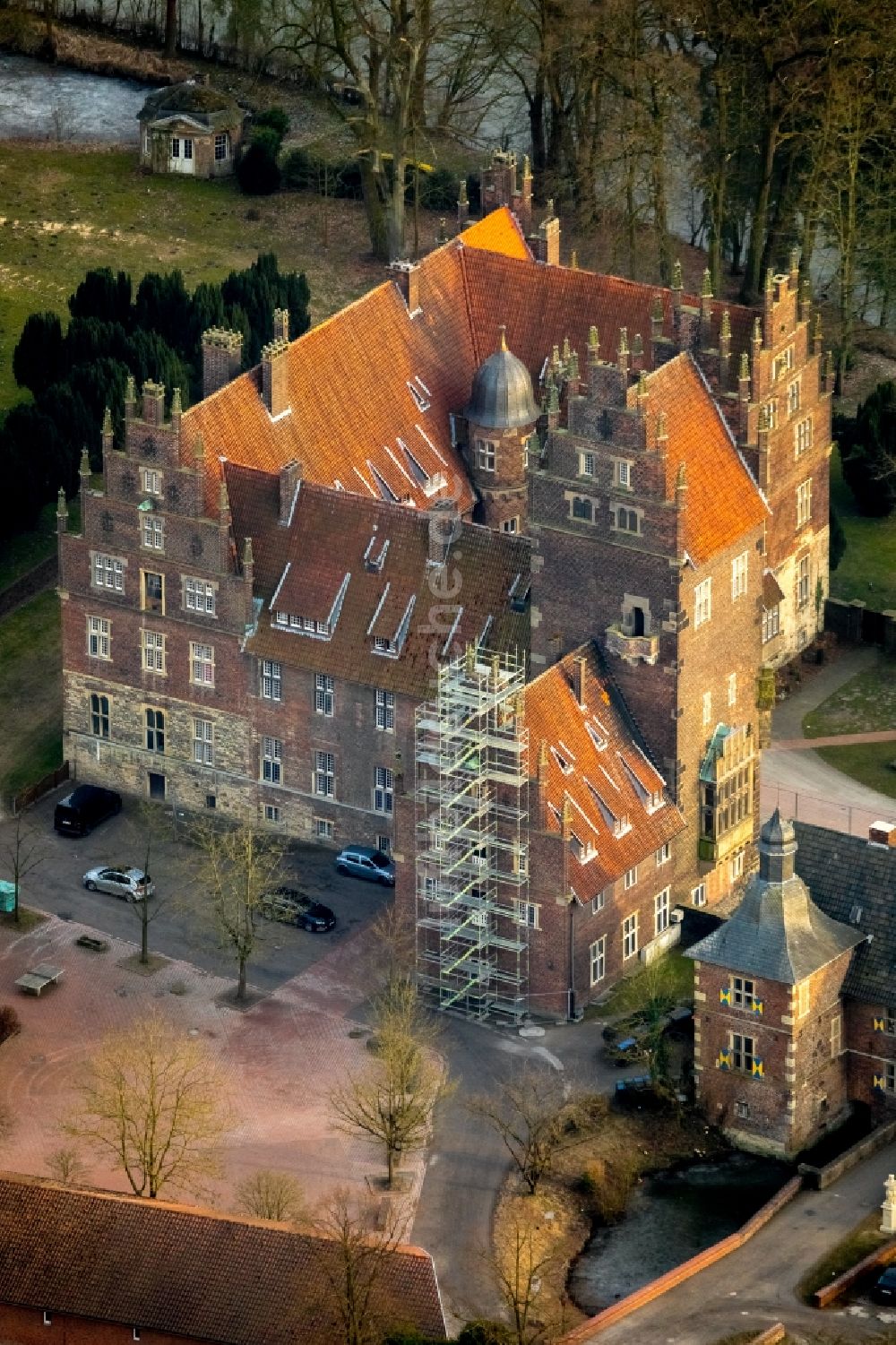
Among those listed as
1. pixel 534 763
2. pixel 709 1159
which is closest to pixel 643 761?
pixel 534 763

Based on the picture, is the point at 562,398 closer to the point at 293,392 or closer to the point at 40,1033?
the point at 293,392

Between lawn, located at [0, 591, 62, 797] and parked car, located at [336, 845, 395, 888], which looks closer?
parked car, located at [336, 845, 395, 888]

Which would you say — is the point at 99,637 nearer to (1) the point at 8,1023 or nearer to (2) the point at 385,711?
(2) the point at 385,711

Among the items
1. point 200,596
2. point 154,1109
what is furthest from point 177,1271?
point 200,596

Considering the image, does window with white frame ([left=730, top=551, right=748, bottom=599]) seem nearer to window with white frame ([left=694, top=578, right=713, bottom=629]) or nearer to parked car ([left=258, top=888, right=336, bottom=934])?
window with white frame ([left=694, top=578, right=713, bottom=629])

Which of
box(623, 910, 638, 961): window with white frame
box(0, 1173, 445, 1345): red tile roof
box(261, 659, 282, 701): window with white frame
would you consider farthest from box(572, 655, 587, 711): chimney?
box(0, 1173, 445, 1345): red tile roof

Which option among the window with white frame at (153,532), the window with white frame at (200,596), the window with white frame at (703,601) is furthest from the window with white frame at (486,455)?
the window with white frame at (703,601)
